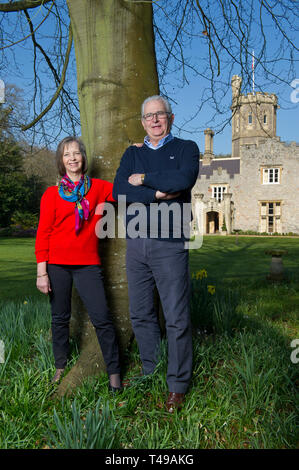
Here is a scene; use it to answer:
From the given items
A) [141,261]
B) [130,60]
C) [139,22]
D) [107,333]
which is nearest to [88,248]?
[141,261]

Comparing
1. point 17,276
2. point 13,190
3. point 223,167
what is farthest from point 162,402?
point 223,167

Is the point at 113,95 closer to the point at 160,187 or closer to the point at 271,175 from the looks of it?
the point at 160,187

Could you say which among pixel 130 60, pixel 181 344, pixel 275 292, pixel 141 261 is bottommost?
pixel 275 292

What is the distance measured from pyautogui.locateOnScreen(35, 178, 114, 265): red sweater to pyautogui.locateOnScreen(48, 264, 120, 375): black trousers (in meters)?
0.07

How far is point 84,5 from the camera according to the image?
3076 mm

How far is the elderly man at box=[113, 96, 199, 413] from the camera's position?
2391 mm

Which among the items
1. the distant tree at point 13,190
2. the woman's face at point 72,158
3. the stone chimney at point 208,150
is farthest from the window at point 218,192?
the woman's face at point 72,158

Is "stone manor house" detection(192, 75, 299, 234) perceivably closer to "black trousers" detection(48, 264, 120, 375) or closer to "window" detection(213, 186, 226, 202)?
"window" detection(213, 186, 226, 202)

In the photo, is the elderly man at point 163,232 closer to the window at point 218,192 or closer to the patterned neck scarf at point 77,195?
the patterned neck scarf at point 77,195

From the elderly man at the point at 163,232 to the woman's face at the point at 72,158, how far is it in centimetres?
30

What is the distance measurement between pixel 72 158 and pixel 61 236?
530mm

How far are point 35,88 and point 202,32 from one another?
2.79 metres

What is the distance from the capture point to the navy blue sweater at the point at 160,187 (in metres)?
2.35
